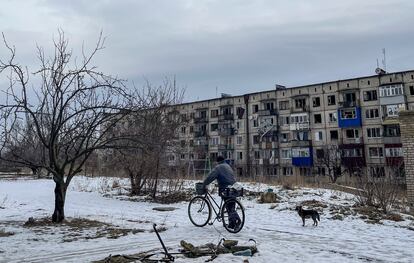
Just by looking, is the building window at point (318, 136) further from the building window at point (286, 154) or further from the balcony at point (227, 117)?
the balcony at point (227, 117)

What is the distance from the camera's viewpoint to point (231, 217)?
29.1 ft

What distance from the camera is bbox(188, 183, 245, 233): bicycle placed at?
8924mm

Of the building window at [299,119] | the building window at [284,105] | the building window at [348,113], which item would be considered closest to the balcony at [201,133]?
the building window at [284,105]

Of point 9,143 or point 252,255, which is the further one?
point 9,143

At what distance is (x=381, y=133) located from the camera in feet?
167

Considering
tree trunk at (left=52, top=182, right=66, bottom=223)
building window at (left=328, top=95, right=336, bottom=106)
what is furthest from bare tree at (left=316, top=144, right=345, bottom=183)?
tree trunk at (left=52, top=182, right=66, bottom=223)

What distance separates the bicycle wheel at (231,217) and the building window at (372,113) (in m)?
48.3

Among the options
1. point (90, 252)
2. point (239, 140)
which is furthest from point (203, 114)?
point (90, 252)

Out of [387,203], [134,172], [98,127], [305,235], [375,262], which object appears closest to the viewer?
[375,262]

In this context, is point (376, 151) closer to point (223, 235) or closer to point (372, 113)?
point (372, 113)

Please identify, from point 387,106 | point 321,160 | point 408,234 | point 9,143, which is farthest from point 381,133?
point 9,143

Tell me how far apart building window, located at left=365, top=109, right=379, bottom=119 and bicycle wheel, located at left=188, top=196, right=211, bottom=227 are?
4791cm

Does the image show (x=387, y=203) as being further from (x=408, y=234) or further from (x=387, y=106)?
(x=387, y=106)

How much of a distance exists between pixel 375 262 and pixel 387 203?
6.53 m
